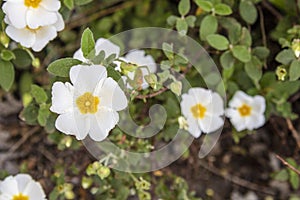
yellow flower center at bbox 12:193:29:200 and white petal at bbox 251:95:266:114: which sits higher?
white petal at bbox 251:95:266:114

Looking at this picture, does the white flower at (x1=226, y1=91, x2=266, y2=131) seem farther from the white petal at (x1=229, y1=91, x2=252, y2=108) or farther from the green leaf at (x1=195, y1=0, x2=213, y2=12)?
the green leaf at (x1=195, y1=0, x2=213, y2=12)

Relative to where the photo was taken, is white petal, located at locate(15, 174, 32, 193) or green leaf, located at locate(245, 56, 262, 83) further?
green leaf, located at locate(245, 56, 262, 83)

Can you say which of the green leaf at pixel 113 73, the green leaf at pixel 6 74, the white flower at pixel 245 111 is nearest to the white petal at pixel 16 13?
the green leaf at pixel 6 74

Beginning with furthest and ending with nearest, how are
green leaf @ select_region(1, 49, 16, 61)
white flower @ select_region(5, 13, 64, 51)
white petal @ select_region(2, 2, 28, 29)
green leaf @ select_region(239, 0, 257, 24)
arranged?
1. green leaf @ select_region(239, 0, 257, 24)
2. green leaf @ select_region(1, 49, 16, 61)
3. white flower @ select_region(5, 13, 64, 51)
4. white petal @ select_region(2, 2, 28, 29)

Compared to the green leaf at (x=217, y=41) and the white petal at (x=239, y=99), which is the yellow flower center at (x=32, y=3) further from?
the white petal at (x=239, y=99)

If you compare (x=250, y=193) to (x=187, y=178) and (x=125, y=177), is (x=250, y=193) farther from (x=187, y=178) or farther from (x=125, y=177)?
(x=125, y=177)

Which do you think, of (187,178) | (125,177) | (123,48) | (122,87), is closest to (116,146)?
(125,177)

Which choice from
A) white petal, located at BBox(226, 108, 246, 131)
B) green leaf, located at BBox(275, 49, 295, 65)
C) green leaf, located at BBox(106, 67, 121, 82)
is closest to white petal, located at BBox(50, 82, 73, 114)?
green leaf, located at BBox(106, 67, 121, 82)
